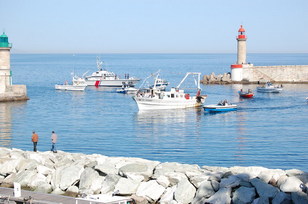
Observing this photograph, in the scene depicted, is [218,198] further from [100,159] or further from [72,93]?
[72,93]

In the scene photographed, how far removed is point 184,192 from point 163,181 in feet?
2.96

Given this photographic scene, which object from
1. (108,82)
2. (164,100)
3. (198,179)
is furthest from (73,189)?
(108,82)

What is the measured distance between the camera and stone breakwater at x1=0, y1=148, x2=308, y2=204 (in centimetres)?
1320

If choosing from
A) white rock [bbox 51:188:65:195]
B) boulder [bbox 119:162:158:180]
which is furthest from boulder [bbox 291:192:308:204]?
white rock [bbox 51:188:65:195]

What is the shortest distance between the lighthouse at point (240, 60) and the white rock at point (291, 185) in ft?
198

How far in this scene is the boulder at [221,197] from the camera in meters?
13.2

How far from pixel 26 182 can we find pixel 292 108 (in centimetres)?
3569

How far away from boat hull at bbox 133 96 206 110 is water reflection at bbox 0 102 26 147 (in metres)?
10.8

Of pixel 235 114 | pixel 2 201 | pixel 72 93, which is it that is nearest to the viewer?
pixel 2 201

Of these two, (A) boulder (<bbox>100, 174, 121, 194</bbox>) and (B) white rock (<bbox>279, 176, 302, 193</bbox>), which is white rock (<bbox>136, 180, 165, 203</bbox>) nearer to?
(A) boulder (<bbox>100, 174, 121, 194</bbox>)

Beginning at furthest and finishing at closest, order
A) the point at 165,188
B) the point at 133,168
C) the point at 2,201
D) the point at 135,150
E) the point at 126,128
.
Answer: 1. the point at 126,128
2. the point at 135,150
3. the point at 133,168
4. the point at 165,188
5. the point at 2,201

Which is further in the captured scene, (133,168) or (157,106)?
(157,106)

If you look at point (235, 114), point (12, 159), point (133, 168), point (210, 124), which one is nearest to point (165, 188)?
point (133, 168)

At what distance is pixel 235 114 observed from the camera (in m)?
44.1
